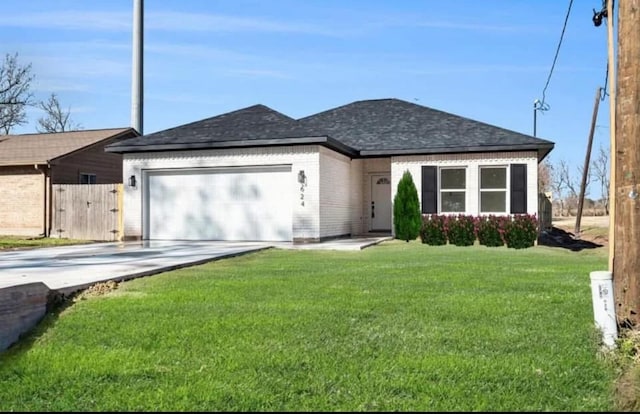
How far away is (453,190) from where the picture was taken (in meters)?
17.9

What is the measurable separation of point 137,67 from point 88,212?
12034mm

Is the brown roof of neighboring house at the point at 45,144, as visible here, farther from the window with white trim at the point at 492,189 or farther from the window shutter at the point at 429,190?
the window with white trim at the point at 492,189

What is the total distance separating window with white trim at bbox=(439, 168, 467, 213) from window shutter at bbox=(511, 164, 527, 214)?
4.84 ft

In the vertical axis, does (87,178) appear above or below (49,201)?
above

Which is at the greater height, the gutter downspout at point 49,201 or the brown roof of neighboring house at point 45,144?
the brown roof of neighboring house at point 45,144

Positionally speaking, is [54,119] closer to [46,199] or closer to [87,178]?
[87,178]

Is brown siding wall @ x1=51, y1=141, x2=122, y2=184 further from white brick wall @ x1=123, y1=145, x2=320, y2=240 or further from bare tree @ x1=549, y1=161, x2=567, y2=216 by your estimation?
bare tree @ x1=549, y1=161, x2=567, y2=216

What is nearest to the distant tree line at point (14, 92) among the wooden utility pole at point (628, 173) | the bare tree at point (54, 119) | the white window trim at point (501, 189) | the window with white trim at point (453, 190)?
the bare tree at point (54, 119)

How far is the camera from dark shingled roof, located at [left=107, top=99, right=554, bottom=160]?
53.4ft

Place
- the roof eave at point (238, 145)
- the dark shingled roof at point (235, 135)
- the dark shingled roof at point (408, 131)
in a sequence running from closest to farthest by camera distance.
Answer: the roof eave at point (238, 145) → the dark shingled roof at point (235, 135) → the dark shingled roof at point (408, 131)

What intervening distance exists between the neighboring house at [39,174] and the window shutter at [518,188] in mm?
15735

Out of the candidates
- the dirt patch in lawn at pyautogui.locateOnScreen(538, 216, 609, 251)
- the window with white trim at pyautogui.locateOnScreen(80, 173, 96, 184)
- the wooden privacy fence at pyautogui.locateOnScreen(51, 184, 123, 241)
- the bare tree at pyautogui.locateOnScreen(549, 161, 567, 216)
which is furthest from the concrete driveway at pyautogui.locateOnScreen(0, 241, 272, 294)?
the bare tree at pyautogui.locateOnScreen(549, 161, 567, 216)

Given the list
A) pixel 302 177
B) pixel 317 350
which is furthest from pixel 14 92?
pixel 317 350

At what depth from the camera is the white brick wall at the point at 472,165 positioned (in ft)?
55.6
